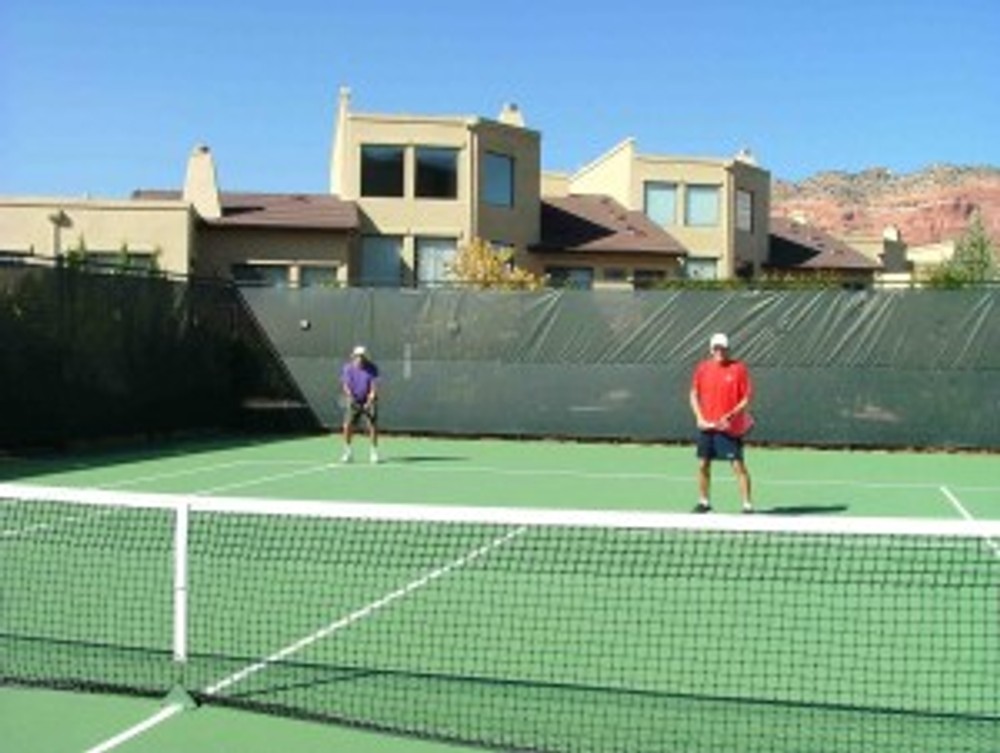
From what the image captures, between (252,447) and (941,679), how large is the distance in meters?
13.5

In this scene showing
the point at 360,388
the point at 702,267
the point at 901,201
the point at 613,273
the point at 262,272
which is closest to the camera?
the point at 360,388

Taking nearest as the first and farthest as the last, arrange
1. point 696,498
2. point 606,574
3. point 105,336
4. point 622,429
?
point 606,574 → point 696,498 → point 105,336 → point 622,429

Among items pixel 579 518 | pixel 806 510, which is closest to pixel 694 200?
pixel 806 510

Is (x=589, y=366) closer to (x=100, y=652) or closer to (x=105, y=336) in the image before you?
(x=105, y=336)

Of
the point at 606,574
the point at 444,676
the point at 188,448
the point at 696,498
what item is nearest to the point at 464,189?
the point at 188,448

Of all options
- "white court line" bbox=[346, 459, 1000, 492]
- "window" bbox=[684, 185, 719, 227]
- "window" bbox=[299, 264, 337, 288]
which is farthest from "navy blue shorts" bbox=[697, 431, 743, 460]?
"window" bbox=[684, 185, 719, 227]

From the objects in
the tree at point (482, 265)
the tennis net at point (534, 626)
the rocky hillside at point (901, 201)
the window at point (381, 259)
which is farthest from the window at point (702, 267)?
the rocky hillside at point (901, 201)

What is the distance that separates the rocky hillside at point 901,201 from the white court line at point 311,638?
395 feet

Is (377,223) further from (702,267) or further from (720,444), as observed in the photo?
(720,444)

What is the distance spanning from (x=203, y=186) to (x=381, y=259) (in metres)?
4.71

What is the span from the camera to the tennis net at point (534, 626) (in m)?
5.43

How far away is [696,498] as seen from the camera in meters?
13.1

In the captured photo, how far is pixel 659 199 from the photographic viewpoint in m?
42.0

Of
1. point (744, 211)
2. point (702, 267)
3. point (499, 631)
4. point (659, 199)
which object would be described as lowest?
point (499, 631)
